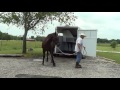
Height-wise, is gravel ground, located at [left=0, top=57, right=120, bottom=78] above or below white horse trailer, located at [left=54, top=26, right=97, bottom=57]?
below

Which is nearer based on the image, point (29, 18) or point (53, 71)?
point (53, 71)

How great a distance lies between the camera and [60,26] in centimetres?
1802

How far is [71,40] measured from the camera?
18406 millimetres

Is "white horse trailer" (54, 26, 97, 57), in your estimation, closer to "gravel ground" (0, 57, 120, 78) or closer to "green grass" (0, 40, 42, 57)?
"green grass" (0, 40, 42, 57)

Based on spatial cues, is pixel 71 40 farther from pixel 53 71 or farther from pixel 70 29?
pixel 53 71

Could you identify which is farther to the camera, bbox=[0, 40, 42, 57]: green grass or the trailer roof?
bbox=[0, 40, 42, 57]: green grass

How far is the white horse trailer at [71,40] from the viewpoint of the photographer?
58.2 ft

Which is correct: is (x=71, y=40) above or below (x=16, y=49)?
above

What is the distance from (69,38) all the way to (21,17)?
436 cm

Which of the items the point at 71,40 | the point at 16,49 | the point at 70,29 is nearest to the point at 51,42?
the point at 71,40

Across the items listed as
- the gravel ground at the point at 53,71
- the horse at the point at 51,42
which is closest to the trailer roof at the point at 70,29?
the horse at the point at 51,42

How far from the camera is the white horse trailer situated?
699 inches

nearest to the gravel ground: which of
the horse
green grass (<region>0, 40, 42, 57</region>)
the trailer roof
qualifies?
the horse
